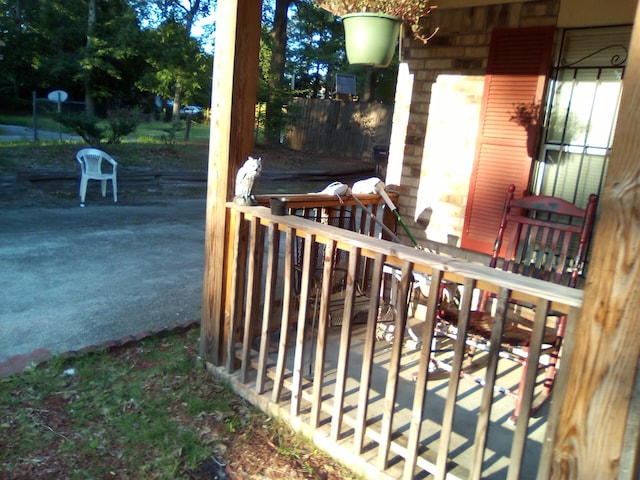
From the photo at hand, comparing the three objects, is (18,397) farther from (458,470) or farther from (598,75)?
(598,75)

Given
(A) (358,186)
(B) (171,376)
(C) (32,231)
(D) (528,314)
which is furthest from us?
(C) (32,231)

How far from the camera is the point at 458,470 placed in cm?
216

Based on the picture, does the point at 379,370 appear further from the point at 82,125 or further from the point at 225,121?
the point at 82,125

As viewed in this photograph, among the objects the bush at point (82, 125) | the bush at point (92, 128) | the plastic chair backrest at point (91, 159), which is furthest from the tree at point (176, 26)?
the plastic chair backrest at point (91, 159)

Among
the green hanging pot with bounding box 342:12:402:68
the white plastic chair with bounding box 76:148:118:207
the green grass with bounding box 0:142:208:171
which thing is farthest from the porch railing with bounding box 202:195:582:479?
the green grass with bounding box 0:142:208:171

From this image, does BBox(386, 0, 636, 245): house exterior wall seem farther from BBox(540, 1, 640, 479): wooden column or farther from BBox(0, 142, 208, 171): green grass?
BBox(0, 142, 208, 171): green grass

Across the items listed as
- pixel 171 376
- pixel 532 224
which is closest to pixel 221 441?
pixel 171 376

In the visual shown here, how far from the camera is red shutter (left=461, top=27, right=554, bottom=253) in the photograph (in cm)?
323

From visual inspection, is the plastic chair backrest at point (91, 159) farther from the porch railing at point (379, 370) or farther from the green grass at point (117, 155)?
the porch railing at point (379, 370)

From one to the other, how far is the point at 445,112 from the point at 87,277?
3128mm

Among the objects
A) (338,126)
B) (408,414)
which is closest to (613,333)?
(408,414)

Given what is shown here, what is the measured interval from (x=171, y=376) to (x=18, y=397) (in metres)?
0.76

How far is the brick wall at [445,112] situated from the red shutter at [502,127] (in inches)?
3.1

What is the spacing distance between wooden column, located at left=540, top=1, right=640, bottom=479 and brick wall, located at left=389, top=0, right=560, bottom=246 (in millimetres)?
2173
